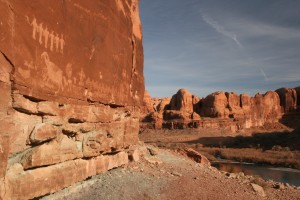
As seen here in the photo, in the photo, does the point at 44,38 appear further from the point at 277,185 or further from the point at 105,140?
the point at 277,185

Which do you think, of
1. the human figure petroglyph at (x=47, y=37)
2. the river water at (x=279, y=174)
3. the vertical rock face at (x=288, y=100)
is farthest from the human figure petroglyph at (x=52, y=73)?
the vertical rock face at (x=288, y=100)

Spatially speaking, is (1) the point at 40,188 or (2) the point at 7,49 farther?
(1) the point at 40,188

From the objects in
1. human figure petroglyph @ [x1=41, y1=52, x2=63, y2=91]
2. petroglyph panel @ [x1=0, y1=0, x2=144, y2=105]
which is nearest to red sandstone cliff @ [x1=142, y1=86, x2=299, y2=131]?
petroglyph panel @ [x1=0, y1=0, x2=144, y2=105]

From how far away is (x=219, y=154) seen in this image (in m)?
35.2

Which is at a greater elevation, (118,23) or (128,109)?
(118,23)

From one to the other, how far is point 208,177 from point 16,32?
28.3 feet

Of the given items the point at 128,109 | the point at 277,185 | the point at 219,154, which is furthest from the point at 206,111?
the point at 128,109

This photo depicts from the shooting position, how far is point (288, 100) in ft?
284

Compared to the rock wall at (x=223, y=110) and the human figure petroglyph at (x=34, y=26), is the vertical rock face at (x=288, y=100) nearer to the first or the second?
the rock wall at (x=223, y=110)

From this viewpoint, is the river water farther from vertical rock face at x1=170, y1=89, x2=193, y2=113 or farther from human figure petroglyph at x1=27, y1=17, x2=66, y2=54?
vertical rock face at x1=170, y1=89, x2=193, y2=113

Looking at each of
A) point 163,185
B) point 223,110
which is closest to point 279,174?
point 163,185

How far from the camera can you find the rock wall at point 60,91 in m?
4.01

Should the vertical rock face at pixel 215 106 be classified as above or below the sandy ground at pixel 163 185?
above

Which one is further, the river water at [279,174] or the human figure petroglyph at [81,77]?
the river water at [279,174]
